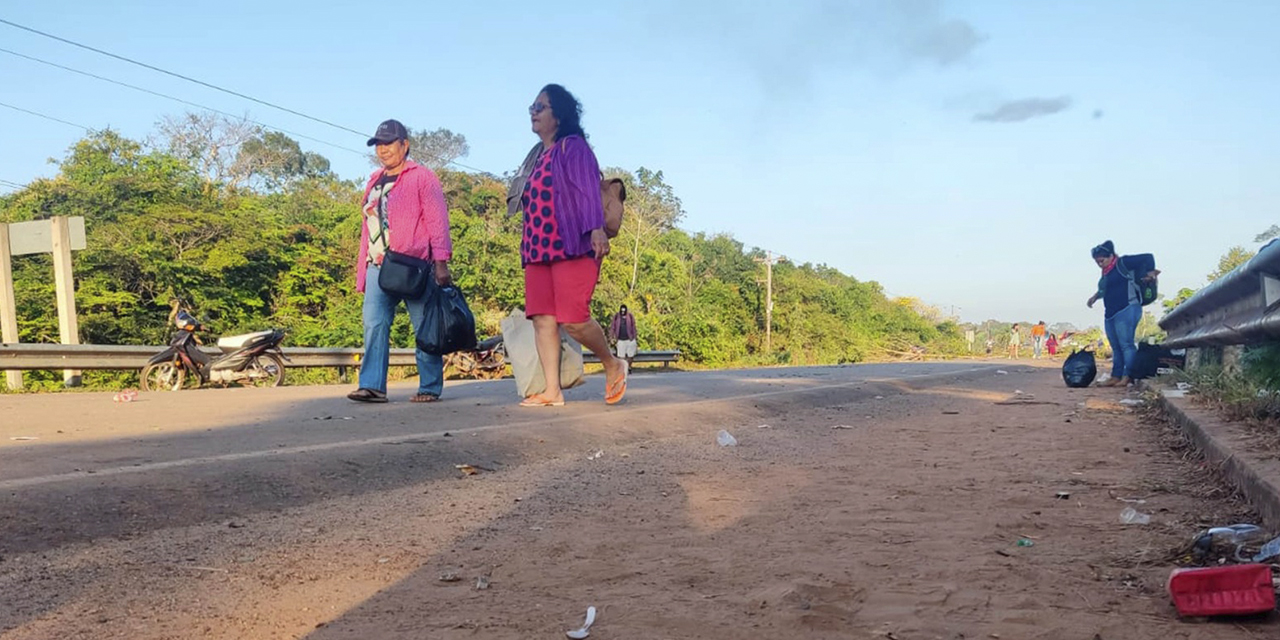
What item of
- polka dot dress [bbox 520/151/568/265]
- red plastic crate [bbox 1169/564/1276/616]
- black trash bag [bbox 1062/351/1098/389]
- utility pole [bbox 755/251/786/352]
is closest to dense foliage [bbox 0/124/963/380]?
utility pole [bbox 755/251/786/352]

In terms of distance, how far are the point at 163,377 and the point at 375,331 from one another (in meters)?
6.20

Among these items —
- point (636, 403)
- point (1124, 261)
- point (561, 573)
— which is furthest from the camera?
point (1124, 261)

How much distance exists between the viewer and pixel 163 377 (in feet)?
36.2

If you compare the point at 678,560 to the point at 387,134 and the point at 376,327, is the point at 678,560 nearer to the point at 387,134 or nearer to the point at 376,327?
the point at 376,327

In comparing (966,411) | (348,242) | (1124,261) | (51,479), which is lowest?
(966,411)

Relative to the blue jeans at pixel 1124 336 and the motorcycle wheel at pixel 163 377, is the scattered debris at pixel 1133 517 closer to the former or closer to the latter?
the blue jeans at pixel 1124 336

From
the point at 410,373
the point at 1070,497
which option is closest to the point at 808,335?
the point at 410,373

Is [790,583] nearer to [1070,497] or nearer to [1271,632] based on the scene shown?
[1271,632]

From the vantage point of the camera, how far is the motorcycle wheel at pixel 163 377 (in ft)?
35.9

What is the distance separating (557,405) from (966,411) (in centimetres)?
353

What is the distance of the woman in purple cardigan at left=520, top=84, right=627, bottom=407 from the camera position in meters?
5.69

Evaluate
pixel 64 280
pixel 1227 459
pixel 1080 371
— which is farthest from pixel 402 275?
pixel 64 280

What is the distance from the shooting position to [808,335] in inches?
1898

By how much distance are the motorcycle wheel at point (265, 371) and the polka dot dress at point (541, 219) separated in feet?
22.7
